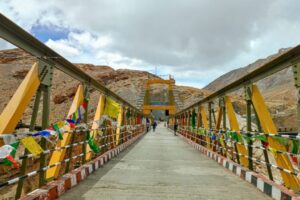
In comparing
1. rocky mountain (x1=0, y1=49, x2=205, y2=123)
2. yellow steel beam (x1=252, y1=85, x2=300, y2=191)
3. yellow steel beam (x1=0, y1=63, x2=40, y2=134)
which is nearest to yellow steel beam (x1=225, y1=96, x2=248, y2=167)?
yellow steel beam (x1=252, y1=85, x2=300, y2=191)

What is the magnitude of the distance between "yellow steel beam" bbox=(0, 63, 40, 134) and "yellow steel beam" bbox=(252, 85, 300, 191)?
182 inches

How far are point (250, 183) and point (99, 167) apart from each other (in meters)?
4.36

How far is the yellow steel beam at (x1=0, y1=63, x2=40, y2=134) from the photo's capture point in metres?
4.59

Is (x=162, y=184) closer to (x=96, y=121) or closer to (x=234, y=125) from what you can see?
(x=234, y=125)

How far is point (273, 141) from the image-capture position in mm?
6641

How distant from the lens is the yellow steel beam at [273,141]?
244 inches

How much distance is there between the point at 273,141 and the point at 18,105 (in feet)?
16.2

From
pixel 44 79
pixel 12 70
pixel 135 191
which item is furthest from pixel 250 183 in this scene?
pixel 12 70

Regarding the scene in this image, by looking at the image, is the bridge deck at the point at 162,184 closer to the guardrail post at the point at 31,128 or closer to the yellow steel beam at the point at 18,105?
the guardrail post at the point at 31,128

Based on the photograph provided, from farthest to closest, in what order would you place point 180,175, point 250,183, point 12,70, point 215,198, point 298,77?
point 12,70 → point 180,175 → point 250,183 → point 215,198 → point 298,77

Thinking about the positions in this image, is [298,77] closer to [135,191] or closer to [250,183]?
[250,183]

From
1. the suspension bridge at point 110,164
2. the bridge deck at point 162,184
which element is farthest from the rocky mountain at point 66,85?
the suspension bridge at point 110,164

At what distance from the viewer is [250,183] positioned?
23.7ft

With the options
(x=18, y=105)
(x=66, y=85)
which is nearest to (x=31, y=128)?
(x=18, y=105)
